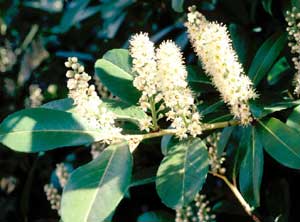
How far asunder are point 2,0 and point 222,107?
6.59ft

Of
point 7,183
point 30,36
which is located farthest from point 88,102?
point 7,183

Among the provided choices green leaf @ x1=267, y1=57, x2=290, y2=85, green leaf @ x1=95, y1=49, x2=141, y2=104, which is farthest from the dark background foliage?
green leaf @ x1=95, y1=49, x2=141, y2=104

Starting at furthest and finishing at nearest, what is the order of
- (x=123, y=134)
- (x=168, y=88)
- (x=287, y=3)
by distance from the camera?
1. (x=287, y=3)
2. (x=123, y=134)
3. (x=168, y=88)

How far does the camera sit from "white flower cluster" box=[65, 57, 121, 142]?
120 centimetres

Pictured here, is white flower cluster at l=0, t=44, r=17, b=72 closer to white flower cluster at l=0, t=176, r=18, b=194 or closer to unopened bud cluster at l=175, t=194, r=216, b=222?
white flower cluster at l=0, t=176, r=18, b=194

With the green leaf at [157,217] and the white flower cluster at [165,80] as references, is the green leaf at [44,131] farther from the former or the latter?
the green leaf at [157,217]

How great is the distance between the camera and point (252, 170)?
134 centimetres

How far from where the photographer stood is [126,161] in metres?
1.20

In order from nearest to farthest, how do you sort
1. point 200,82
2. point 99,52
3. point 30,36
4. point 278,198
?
point 200,82
point 278,198
point 99,52
point 30,36

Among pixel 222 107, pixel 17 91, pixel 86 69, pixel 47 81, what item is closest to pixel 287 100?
pixel 222 107

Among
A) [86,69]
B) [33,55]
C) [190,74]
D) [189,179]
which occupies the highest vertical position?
[33,55]

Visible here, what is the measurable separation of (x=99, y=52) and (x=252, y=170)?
1104 mm

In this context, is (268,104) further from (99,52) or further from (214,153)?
(99,52)

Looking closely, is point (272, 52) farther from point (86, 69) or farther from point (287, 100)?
point (86, 69)
